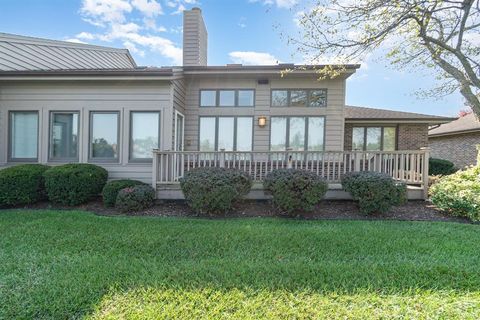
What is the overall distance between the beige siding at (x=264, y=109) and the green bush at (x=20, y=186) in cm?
424

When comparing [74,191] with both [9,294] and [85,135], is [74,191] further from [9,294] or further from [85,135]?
[9,294]

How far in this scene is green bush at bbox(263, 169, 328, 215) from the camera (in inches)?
233

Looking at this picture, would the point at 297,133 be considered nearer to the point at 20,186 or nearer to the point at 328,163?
the point at 328,163

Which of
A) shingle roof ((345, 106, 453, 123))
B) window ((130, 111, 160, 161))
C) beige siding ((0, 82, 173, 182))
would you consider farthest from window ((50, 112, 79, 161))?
shingle roof ((345, 106, 453, 123))

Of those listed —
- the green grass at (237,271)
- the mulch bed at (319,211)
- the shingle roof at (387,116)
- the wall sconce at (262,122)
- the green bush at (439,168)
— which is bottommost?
the green grass at (237,271)

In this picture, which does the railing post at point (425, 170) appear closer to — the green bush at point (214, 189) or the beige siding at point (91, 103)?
the green bush at point (214, 189)

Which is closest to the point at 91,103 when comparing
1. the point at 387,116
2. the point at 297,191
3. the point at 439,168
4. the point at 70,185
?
the point at 70,185

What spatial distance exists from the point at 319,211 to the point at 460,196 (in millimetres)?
3077

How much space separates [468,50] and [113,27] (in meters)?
14.4

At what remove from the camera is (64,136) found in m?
8.14

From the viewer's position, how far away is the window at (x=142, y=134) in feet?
26.1

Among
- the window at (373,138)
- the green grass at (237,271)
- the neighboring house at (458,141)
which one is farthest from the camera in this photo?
the neighboring house at (458,141)

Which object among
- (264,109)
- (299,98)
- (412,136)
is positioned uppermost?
(299,98)

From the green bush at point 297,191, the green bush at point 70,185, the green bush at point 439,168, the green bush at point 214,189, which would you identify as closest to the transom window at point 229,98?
the green bush at point 214,189
